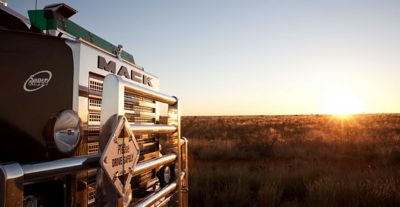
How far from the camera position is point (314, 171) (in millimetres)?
8758

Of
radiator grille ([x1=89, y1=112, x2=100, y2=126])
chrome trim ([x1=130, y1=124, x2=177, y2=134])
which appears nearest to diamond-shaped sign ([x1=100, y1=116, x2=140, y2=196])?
chrome trim ([x1=130, y1=124, x2=177, y2=134])

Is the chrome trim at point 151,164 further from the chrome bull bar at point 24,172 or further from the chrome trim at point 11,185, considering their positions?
the chrome trim at point 11,185

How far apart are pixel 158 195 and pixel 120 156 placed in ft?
3.23

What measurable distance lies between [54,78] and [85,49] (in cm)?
34

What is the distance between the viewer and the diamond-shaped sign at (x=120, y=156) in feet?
5.92

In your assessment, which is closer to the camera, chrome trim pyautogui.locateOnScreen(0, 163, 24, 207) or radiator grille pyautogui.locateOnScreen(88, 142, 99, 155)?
chrome trim pyautogui.locateOnScreen(0, 163, 24, 207)

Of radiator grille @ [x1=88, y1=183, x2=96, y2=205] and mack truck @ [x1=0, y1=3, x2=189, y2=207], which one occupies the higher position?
mack truck @ [x1=0, y1=3, x2=189, y2=207]

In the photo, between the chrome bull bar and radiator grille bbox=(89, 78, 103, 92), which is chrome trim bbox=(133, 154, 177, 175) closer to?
the chrome bull bar

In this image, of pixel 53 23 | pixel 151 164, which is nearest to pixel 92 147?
pixel 151 164

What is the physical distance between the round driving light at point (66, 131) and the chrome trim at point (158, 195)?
656mm

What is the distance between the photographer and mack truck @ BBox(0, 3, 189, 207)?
183 cm

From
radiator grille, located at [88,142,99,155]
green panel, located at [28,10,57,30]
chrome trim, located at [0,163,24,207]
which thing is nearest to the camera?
chrome trim, located at [0,163,24,207]

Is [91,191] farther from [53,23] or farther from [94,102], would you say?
[53,23]

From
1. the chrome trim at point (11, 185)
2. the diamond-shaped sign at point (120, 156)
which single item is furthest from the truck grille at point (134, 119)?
the chrome trim at point (11, 185)
